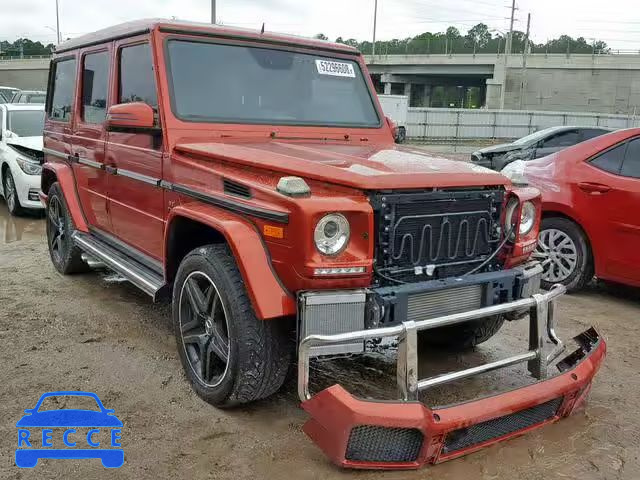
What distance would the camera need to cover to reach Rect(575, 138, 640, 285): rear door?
5.40 metres

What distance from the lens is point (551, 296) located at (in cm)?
349

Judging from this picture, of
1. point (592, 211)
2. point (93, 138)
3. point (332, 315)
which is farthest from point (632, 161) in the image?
point (93, 138)

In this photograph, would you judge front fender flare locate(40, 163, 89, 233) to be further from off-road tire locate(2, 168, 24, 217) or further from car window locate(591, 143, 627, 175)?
car window locate(591, 143, 627, 175)

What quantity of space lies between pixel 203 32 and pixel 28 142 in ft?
20.2

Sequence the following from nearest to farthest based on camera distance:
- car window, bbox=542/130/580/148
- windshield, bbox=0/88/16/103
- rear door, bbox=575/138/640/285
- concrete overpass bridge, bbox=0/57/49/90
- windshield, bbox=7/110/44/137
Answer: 1. rear door, bbox=575/138/640/285
2. windshield, bbox=7/110/44/137
3. car window, bbox=542/130/580/148
4. windshield, bbox=0/88/16/103
5. concrete overpass bridge, bbox=0/57/49/90

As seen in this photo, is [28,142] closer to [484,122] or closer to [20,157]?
[20,157]

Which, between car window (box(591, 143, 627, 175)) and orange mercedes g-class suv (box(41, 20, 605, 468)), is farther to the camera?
car window (box(591, 143, 627, 175))

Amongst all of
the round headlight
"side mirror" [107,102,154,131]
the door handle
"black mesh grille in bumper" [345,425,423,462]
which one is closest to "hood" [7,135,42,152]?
"side mirror" [107,102,154,131]

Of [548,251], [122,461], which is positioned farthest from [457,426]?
[548,251]

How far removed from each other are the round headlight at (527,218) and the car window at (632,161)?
7.41ft

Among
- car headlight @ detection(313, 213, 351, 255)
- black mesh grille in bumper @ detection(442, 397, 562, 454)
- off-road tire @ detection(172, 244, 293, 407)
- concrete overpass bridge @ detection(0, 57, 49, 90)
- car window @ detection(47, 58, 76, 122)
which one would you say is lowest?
black mesh grille in bumper @ detection(442, 397, 562, 454)

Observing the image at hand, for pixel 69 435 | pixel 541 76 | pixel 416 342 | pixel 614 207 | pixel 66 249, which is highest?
pixel 541 76

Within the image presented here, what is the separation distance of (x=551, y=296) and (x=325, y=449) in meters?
1.52

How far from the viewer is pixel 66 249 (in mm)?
6094
